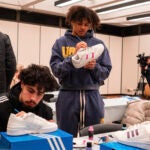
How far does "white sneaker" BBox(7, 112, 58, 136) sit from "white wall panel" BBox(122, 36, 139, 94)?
816 centimetres

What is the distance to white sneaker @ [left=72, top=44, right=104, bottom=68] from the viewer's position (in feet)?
5.47

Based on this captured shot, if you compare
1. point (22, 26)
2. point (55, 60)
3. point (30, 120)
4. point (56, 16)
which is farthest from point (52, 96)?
point (56, 16)

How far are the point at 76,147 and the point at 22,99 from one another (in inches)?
15.2

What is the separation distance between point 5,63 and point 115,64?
724 centimetres

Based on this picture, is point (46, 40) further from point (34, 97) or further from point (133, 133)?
point (133, 133)

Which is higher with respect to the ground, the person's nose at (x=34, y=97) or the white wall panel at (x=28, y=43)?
the white wall panel at (x=28, y=43)

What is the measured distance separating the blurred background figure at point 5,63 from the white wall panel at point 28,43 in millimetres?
4888

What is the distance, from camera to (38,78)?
140 cm

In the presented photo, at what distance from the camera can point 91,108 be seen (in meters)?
1.83

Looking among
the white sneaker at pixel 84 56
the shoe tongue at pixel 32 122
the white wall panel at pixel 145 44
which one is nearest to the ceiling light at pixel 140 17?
the white wall panel at pixel 145 44

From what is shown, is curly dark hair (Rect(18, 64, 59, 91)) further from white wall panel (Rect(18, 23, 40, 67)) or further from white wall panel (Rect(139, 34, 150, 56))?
white wall panel (Rect(139, 34, 150, 56))

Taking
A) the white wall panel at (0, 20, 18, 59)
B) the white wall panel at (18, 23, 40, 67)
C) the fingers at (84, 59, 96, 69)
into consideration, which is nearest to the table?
the fingers at (84, 59, 96, 69)

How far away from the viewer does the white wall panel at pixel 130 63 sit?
8.99m

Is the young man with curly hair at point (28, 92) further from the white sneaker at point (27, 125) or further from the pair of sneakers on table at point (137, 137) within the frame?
the pair of sneakers on table at point (137, 137)
